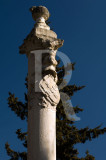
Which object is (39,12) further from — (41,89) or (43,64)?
(41,89)

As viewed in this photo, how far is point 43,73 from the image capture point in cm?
1088

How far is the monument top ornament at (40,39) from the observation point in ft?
36.5

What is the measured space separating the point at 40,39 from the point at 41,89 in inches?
74.0

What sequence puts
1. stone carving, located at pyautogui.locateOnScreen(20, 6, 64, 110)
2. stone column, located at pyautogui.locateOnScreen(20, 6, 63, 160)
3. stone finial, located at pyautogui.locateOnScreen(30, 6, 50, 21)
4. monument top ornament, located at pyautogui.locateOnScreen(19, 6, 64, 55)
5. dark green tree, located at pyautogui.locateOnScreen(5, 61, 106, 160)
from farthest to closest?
dark green tree, located at pyautogui.locateOnScreen(5, 61, 106, 160), stone finial, located at pyautogui.locateOnScreen(30, 6, 50, 21), monument top ornament, located at pyautogui.locateOnScreen(19, 6, 64, 55), stone carving, located at pyautogui.locateOnScreen(20, 6, 64, 110), stone column, located at pyautogui.locateOnScreen(20, 6, 63, 160)

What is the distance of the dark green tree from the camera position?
20.8m

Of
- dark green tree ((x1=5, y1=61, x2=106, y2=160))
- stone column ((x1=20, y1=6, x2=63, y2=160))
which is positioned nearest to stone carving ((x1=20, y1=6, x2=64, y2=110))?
stone column ((x1=20, y1=6, x2=63, y2=160))

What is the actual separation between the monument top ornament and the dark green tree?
1057cm

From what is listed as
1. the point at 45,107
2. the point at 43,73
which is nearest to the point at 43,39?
the point at 43,73

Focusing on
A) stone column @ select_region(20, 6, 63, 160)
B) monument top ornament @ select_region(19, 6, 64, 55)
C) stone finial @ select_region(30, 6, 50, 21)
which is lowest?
stone column @ select_region(20, 6, 63, 160)

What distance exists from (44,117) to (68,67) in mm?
14893

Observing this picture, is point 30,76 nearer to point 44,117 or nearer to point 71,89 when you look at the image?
point 44,117

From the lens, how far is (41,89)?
34.6 feet

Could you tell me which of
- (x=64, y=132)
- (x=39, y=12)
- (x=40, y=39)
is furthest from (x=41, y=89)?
(x=64, y=132)

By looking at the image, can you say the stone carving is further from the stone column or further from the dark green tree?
the dark green tree
